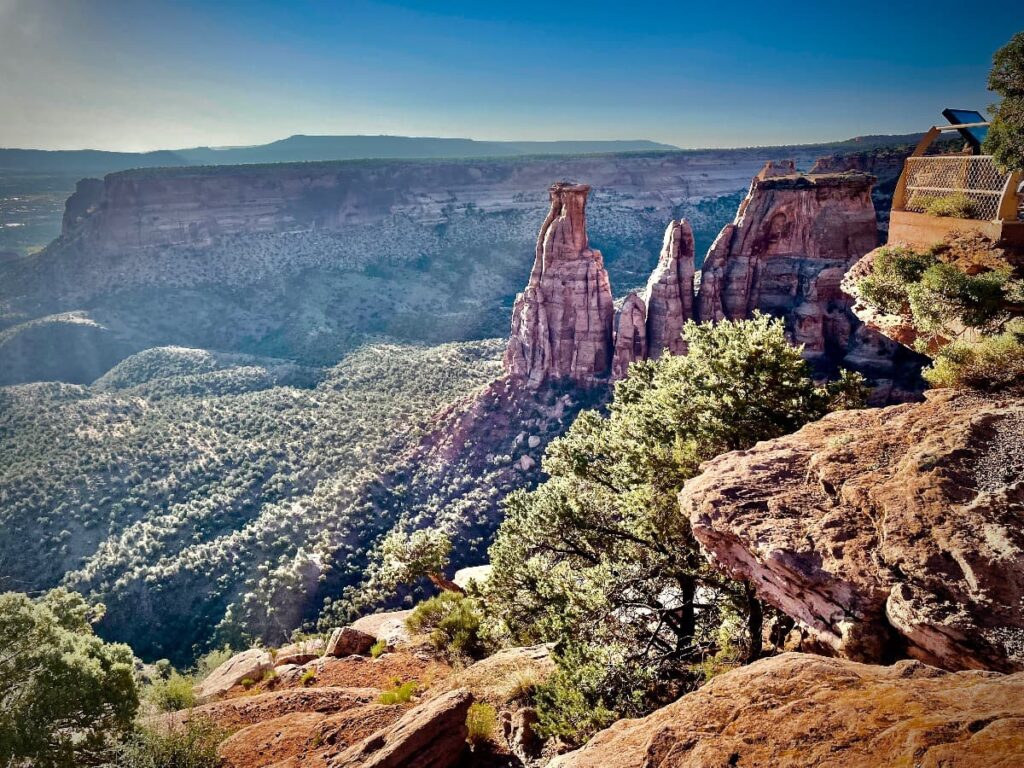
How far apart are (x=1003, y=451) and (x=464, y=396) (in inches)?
1670

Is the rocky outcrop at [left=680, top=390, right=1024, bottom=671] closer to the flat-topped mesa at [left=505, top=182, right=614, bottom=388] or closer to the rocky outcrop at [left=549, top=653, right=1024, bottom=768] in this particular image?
the rocky outcrop at [left=549, top=653, right=1024, bottom=768]

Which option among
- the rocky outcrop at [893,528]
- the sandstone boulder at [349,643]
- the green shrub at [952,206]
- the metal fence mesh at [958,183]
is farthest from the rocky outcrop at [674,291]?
the rocky outcrop at [893,528]

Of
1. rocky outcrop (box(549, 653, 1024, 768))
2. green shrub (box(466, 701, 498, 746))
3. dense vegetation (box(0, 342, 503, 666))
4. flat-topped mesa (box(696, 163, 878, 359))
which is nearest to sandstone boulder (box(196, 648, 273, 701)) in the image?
dense vegetation (box(0, 342, 503, 666))

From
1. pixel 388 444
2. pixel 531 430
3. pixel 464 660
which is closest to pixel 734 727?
pixel 464 660

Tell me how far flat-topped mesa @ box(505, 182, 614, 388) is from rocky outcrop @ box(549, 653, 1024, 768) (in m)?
36.4

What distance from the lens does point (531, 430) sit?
4272cm

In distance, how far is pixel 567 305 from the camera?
44.0 metres

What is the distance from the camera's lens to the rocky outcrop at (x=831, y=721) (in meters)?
4.92

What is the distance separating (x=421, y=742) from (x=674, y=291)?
3384 centimetres

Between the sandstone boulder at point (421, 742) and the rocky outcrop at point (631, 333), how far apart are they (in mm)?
31401

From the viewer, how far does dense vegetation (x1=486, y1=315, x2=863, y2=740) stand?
11.1m

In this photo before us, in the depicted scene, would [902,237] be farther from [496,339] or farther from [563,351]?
[496,339]

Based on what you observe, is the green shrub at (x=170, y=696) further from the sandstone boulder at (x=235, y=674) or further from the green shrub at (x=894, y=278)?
the green shrub at (x=894, y=278)

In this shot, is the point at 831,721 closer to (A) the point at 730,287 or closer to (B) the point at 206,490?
(A) the point at 730,287
